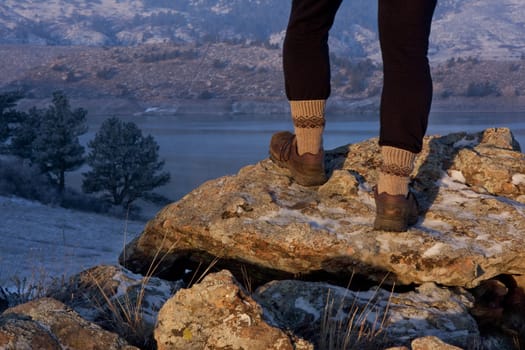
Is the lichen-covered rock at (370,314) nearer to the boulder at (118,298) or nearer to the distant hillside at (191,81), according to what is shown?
the boulder at (118,298)

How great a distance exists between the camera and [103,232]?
78.1ft

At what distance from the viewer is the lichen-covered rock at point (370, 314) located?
1683mm

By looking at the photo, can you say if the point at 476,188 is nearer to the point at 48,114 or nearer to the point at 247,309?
the point at 247,309

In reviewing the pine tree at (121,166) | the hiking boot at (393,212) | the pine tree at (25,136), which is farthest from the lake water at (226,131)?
the hiking boot at (393,212)

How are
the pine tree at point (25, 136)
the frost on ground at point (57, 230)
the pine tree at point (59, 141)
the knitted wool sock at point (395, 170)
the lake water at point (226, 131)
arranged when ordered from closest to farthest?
the knitted wool sock at point (395, 170) → the frost on ground at point (57, 230) → the pine tree at point (59, 141) → the pine tree at point (25, 136) → the lake water at point (226, 131)

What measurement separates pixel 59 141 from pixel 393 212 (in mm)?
28344

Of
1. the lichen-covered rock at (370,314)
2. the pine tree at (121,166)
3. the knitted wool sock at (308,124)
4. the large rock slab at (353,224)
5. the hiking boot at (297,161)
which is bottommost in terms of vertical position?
the pine tree at (121,166)

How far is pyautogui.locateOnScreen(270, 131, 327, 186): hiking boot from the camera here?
8.33ft

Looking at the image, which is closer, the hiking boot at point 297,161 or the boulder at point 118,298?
the boulder at point 118,298

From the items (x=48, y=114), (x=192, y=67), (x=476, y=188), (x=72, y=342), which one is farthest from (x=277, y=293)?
(x=192, y=67)

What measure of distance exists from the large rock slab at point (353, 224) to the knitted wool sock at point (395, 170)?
6.6 inches

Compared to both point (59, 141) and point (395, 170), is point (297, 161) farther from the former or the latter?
point (59, 141)

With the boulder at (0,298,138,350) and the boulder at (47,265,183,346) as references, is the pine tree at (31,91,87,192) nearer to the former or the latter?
the boulder at (47,265,183,346)

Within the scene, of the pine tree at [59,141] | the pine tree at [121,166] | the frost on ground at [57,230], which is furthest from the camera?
the pine tree at [121,166]
